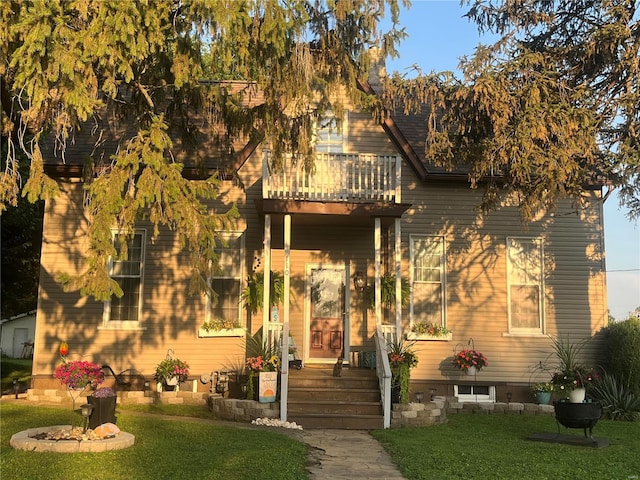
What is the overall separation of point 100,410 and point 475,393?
8.25 m

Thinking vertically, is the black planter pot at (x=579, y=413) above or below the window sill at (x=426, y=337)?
below

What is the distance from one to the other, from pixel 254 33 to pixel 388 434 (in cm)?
Result: 644

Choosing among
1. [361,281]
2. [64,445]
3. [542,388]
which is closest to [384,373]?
[361,281]

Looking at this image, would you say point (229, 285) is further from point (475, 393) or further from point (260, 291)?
point (475, 393)

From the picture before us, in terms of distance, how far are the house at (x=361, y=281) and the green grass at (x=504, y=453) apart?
104 inches

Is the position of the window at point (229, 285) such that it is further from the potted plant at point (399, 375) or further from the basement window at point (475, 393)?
the basement window at point (475, 393)

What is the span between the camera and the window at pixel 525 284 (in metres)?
13.8

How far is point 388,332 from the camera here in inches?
474

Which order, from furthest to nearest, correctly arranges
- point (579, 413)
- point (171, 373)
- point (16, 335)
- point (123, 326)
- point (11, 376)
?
point (16, 335), point (11, 376), point (123, 326), point (171, 373), point (579, 413)

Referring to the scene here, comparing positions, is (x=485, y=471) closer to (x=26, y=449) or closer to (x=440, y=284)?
(x=26, y=449)

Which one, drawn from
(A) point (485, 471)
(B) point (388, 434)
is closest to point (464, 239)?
(B) point (388, 434)

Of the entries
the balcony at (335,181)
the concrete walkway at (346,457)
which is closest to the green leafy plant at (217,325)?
the balcony at (335,181)

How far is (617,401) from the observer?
1217 centimetres

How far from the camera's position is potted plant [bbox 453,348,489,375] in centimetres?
1301
